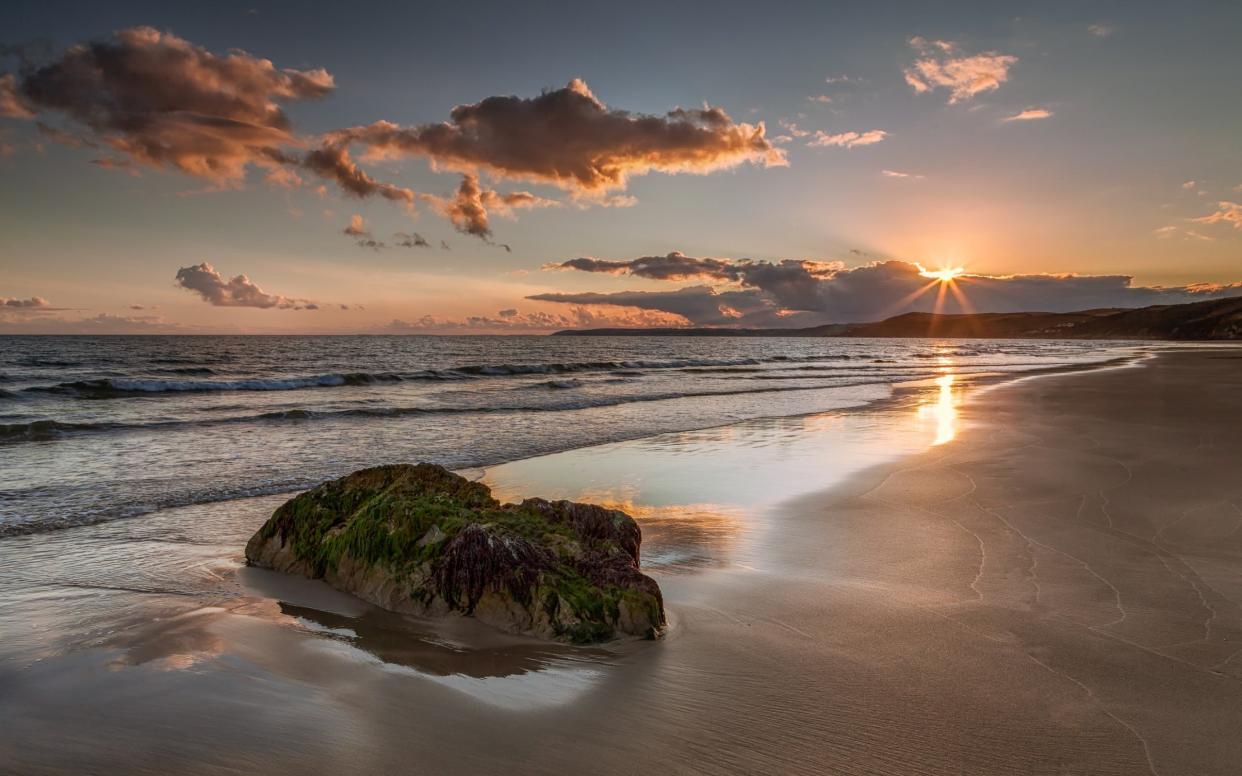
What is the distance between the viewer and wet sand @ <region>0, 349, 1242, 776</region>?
3.17 metres

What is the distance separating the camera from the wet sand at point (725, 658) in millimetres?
3168

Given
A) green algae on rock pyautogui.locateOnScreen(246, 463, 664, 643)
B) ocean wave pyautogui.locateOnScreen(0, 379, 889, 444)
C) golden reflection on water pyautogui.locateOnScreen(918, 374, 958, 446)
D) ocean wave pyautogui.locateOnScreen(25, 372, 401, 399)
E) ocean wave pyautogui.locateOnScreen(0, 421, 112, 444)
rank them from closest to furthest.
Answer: green algae on rock pyautogui.locateOnScreen(246, 463, 664, 643) < golden reflection on water pyautogui.locateOnScreen(918, 374, 958, 446) < ocean wave pyautogui.locateOnScreen(0, 421, 112, 444) < ocean wave pyautogui.locateOnScreen(0, 379, 889, 444) < ocean wave pyautogui.locateOnScreen(25, 372, 401, 399)

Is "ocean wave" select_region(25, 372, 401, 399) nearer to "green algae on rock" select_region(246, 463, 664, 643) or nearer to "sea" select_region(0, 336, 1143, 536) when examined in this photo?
"sea" select_region(0, 336, 1143, 536)

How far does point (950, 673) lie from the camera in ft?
13.0

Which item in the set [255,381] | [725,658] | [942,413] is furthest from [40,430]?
[942,413]

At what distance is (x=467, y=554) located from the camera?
4.98m

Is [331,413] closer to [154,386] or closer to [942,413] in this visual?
[154,386]

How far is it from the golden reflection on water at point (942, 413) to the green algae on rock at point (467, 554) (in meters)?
10.5

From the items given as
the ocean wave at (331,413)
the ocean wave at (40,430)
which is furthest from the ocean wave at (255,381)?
the ocean wave at (331,413)

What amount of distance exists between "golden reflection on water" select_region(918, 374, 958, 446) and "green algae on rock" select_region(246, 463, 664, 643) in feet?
34.5

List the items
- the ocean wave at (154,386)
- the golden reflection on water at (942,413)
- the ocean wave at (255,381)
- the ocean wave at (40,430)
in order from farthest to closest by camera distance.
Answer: the ocean wave at (255,381) < the ocean wave at (154,386) < the ocean wave at (40,430) < the golden reflection on water at (942,413)

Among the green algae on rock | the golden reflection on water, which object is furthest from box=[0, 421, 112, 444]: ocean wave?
the golden reflection on water

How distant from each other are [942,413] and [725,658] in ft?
57.2

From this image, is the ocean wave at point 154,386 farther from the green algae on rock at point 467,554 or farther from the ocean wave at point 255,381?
the green algae on rock at point 467,554
